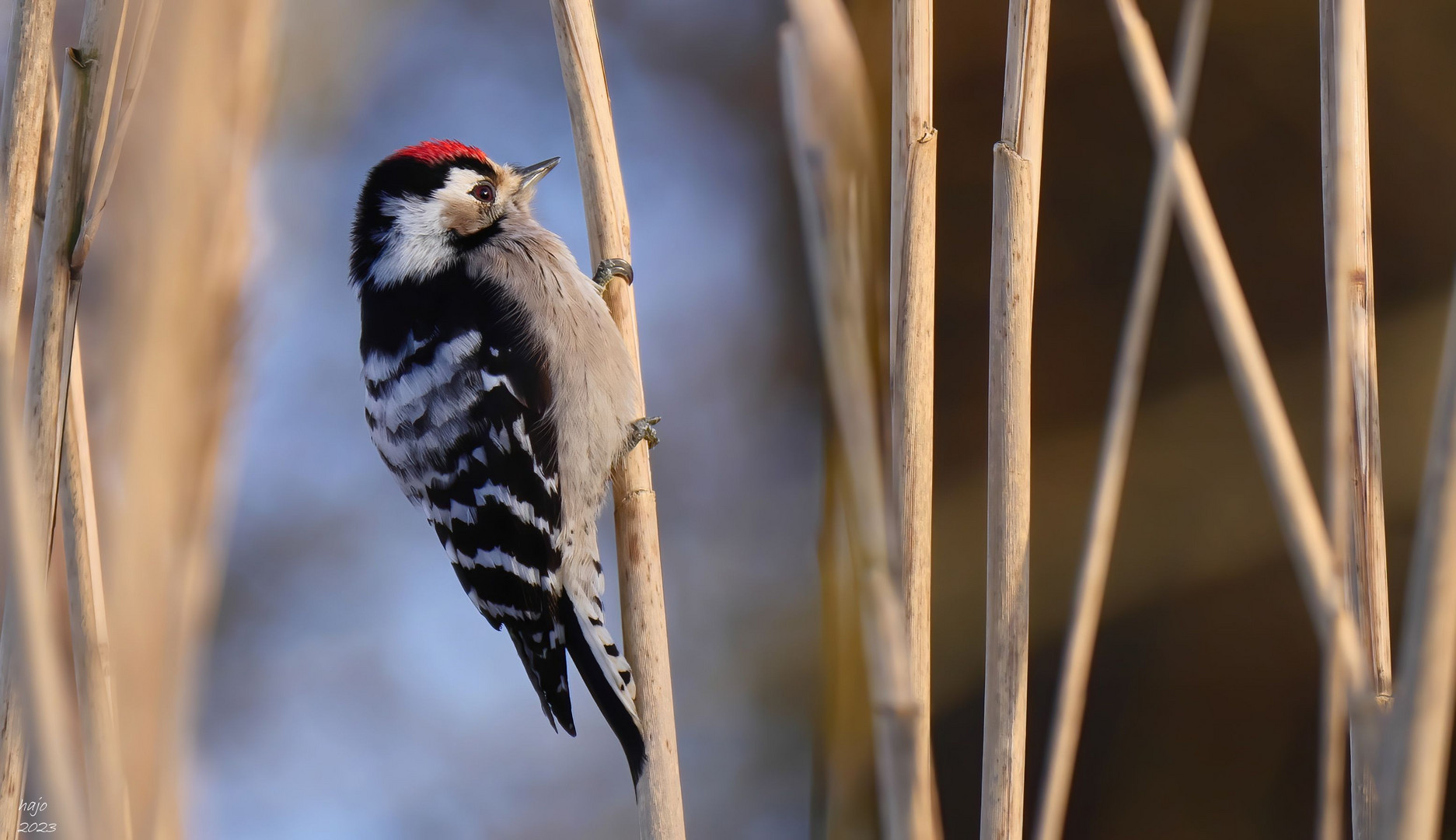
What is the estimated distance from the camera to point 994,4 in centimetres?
188

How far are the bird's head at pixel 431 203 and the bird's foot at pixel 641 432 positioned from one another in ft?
1.43

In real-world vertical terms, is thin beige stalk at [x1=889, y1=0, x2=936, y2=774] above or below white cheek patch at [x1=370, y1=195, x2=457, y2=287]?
below

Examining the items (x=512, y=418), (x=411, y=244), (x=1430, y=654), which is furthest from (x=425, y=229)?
(x=1430, y=654)

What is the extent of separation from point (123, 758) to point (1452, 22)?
192 centimetres

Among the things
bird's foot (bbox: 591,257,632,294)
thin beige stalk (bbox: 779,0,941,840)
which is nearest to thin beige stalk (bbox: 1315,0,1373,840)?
thin beige stalk (bbox: 779,0,941,840)

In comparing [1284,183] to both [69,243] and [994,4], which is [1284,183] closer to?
[994,4]

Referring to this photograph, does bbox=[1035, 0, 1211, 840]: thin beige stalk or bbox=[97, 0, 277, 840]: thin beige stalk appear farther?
bbox=[1035, 0, 1211, 840]: thin beige stalk

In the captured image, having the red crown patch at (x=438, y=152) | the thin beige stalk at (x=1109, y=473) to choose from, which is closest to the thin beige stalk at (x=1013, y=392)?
the thin beige stalk at (x=1109, y=473)

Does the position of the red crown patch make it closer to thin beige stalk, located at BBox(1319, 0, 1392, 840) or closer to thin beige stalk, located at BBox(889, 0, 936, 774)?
thin beige stalk, located at BBox(889, 0, 936, 774)

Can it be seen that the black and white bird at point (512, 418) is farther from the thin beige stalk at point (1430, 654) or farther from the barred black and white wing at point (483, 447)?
the thin beige stalk at point (1430, 654)

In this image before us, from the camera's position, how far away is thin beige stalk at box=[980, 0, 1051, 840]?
69cm

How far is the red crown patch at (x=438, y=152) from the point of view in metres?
1.45

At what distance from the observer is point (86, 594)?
2.13ft

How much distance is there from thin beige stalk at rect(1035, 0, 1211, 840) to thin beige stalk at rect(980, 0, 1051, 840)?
0.04 metres
